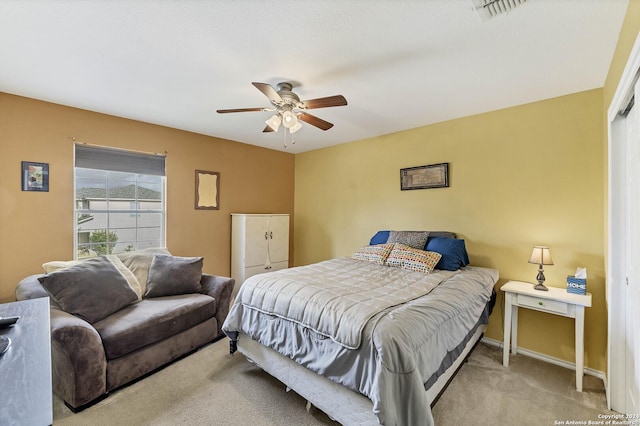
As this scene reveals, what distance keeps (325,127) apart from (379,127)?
126 centimetres

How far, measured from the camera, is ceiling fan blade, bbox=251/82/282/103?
1.92 metres

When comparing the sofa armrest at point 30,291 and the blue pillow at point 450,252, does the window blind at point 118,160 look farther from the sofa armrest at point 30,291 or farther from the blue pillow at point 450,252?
the blue pillow at point 450,252

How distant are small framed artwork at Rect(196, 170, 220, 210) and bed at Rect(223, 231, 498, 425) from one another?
6.76 ft

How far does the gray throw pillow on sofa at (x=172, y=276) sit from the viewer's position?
110 inches

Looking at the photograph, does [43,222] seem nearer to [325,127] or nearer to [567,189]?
[325,127]

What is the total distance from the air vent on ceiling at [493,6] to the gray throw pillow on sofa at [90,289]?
332 centimetres

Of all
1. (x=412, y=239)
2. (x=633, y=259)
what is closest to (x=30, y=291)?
(x=412, y=239)

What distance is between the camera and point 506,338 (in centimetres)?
251

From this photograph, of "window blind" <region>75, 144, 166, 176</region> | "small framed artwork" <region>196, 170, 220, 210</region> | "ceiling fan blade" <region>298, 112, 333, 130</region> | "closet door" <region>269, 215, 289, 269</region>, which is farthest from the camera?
"closet door" <region>269, 215, 289, 269</region>

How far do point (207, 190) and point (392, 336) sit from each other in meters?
3.42

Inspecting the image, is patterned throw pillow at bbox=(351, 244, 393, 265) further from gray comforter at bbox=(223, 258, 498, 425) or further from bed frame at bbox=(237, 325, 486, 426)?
bed frame at bbox=(237, 325, 486, 426)

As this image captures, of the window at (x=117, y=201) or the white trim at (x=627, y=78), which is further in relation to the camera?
the window at (x=117, y=201)

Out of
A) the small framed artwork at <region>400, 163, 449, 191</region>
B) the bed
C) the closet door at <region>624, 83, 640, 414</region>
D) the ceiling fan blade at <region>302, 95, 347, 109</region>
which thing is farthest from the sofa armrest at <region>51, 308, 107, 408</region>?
the small framed artwork at <region>400, 163, 449, 191</region>

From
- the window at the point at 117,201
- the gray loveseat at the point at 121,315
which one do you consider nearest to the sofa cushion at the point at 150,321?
the gray loveseat at the point at 121,315
